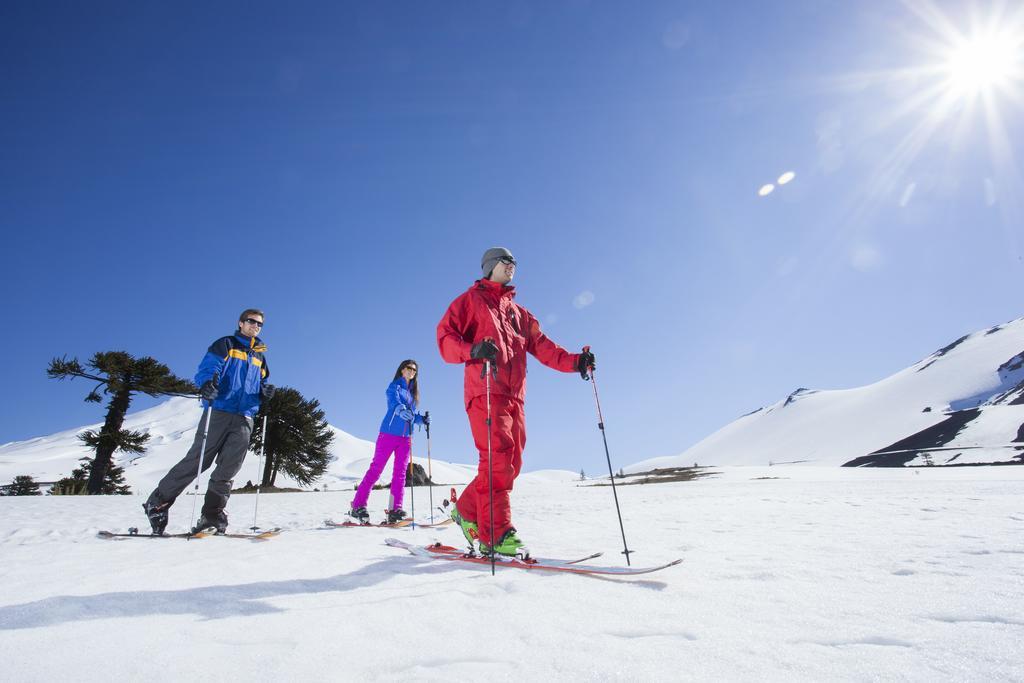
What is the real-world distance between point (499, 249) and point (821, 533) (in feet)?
12.2

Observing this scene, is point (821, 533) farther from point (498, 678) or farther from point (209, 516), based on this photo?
point (209, 516)

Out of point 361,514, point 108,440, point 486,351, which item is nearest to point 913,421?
point 361,514

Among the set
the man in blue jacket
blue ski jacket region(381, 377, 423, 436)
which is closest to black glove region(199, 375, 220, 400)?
the man in blue jacket

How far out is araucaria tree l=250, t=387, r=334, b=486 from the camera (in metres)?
20.5

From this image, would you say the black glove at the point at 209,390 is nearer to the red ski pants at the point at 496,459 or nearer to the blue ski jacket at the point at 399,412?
the blue ski jacket at the point at 399,412

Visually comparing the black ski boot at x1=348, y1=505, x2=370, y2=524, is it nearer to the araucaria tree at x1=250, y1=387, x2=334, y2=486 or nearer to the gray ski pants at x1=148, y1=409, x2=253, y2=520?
the gray ski pants at x1=148, y1=409, x2=253, y2=520

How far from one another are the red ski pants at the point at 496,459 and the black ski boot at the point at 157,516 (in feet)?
10.7

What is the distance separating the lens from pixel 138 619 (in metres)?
1.68

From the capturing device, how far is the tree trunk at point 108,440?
15336 millimetres

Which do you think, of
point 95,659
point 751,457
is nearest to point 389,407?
point 95,659

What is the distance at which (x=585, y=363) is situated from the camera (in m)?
4.16

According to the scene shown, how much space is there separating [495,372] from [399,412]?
329 cm

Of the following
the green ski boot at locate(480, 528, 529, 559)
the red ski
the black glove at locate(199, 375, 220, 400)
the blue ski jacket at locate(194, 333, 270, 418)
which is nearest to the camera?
the red ski

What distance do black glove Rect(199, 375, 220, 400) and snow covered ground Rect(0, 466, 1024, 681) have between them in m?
1.39
